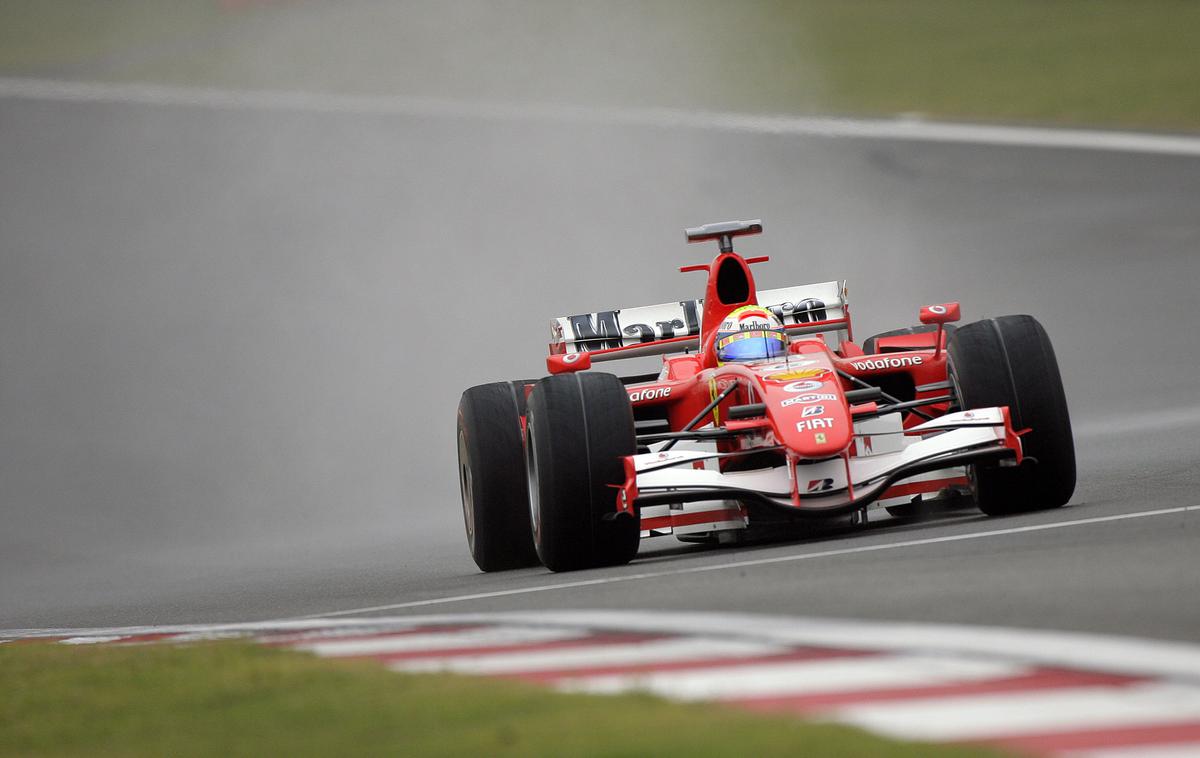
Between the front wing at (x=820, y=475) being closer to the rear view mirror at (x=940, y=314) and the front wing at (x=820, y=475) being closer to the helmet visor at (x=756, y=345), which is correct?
the rear view mirror at (x=940, y=314)

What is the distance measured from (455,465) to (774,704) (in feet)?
54.2

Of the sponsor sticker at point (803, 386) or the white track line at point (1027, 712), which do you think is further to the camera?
the sponsor sticker at point (803, 386)

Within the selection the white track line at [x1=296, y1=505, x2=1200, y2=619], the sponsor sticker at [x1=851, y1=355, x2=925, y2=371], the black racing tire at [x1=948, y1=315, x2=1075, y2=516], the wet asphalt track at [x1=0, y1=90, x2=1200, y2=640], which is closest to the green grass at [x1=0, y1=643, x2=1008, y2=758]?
the white track line at [x1=296, y1=505, x2=1200, y2=619]

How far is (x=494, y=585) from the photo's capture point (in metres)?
10.8

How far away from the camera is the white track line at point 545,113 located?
3198 cm

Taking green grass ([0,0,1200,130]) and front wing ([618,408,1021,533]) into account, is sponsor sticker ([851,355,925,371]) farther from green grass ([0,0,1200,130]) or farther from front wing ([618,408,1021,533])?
green grass ([0,0,1200,130])

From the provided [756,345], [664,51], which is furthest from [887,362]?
[664,51]

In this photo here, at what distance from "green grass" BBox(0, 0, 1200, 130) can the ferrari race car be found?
70.6 feet

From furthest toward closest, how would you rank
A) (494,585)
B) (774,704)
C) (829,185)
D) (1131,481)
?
(829,185) < (1131,481) < (494,585) < (774,704)

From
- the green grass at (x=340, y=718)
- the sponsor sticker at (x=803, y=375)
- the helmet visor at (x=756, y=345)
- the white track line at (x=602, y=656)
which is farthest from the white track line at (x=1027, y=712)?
the helmet visor at (x=756, y=345)

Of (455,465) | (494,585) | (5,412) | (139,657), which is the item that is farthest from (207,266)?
(139,657)

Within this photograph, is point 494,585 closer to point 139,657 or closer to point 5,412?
point 139,657

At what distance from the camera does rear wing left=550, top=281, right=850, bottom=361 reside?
14.2 metres

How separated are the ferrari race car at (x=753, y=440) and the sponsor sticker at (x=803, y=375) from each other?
13mm
